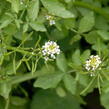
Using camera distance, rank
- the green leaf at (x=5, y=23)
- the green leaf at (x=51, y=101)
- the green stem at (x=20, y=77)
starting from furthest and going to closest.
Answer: the green leaf at (x=51, y=101), the green stem at (x=20, y=77), the green leaf at (x=5, y=23)

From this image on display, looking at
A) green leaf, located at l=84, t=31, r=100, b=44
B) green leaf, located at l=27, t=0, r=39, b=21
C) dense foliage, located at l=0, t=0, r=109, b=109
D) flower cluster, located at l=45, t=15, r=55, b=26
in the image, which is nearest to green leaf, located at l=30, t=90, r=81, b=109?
dense foliage, located at l=0, t=0, r=109, b=109

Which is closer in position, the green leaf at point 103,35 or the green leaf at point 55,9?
the green leaf at point 55,9

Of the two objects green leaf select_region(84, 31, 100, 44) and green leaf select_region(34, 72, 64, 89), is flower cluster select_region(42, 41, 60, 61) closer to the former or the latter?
green leaf select_region(34, 72, 64, 89)

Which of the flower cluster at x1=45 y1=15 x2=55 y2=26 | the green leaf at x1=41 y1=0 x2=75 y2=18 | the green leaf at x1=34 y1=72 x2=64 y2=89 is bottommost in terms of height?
the green leaf at x1=34 y1=72 x2=64 y2=89

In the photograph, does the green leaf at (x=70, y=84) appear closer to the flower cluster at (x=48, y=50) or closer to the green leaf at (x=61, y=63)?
the green leaf at (x=61, y=63)

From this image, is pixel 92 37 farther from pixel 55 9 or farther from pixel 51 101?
pixel 51 101

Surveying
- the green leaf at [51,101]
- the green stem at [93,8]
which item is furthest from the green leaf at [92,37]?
the green leaf at [51,101]

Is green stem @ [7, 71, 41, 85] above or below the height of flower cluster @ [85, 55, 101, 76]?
below

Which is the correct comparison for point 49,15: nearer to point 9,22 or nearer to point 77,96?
point 9,22

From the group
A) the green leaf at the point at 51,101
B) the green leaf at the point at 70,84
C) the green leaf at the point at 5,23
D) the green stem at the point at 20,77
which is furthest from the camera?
the green leaf at the point at 51,101
